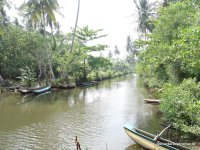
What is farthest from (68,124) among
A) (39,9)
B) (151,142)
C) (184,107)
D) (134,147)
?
(39,9)

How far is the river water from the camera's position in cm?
931

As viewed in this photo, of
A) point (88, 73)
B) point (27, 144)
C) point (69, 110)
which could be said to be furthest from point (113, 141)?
point (88, 73)

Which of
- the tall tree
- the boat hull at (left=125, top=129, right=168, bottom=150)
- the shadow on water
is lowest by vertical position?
the shadow on water

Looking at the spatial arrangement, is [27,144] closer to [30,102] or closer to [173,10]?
[30,102]

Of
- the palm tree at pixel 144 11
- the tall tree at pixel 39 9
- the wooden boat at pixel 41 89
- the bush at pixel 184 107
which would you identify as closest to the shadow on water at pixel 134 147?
the bush at pixel 184 107

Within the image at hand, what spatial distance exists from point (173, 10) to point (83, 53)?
727 inches

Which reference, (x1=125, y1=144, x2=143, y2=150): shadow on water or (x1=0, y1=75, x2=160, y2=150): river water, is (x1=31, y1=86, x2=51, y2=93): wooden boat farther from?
(x1=125, y1=144, x2=143, y2=150): shadow on water

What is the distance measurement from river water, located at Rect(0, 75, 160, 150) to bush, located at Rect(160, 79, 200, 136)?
173 centimetres

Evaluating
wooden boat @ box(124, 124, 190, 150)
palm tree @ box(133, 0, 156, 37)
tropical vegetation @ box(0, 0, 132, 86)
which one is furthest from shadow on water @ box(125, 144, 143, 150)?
palm tree @ box(133, 0, 156, 37)

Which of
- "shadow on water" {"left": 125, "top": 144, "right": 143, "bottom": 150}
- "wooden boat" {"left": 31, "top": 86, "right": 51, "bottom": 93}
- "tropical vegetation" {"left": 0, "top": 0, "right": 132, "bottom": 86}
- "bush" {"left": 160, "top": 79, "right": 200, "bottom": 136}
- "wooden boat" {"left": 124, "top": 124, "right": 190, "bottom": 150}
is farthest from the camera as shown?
"tropical vegetation" {"left": 0, "top": 0, "right": 132, "bottom": 86}

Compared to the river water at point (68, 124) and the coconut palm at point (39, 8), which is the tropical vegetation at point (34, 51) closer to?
the coconut palm at point (39, 8)

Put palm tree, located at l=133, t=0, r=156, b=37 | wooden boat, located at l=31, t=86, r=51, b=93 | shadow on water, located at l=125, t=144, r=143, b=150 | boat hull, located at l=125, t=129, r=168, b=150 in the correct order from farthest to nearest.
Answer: palm tree, located at l=133, t=0, r=156, b=37, wooden boat, located at l=31, t=86, r=51, b=93, shadow on water, located at l=125, t=144, r=143, b=150, boat hull, located at l=125, t=129, r=168, b=150

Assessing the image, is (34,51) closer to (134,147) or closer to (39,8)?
(39,8)

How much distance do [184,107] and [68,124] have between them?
601 cm
